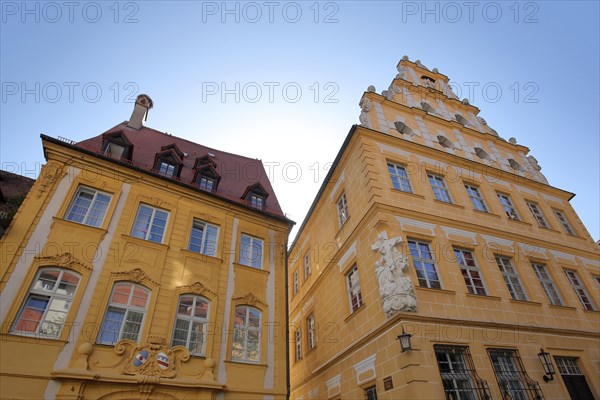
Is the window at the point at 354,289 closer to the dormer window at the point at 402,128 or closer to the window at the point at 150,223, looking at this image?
the dormer window at the point at 402,128

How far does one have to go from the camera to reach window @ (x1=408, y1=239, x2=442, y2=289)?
10508 mm

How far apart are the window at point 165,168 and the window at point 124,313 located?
15.9 feet

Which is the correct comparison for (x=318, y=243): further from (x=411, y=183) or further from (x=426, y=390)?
(x=426, y=390)

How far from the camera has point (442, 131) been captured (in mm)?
16875

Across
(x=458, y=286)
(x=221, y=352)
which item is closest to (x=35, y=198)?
(x=221, y=352)

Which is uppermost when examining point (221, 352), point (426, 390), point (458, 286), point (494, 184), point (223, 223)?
point (494, 184)

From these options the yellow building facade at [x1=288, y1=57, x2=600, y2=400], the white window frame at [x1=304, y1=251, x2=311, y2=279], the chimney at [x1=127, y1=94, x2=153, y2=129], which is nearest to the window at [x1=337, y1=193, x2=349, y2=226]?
the yellow building facade at [x1=288, y1=57, x2=600, y2=400]

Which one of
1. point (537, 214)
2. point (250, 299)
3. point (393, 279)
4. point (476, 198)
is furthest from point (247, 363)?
point (537, 214)

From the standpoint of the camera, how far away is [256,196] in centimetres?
1531

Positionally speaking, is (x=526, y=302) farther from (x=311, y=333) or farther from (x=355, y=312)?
(x=311, y=333)

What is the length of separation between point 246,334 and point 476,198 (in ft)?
37.4

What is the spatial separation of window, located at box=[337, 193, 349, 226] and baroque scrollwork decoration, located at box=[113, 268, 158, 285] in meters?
8.07

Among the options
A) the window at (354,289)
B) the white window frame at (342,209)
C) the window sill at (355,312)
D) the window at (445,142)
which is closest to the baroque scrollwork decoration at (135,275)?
the window sill at (355,312)

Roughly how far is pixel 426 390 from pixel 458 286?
374 centimetres
